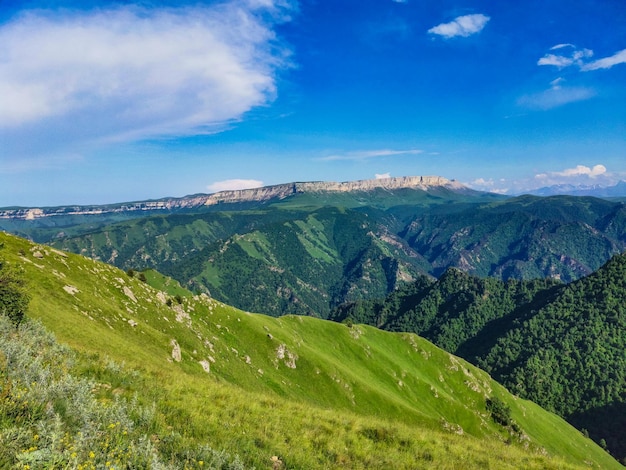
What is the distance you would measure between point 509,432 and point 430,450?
15423 centimetres

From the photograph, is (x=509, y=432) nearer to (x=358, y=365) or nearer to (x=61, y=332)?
(x=358, y=365)

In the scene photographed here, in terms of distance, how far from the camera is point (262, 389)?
7406cm

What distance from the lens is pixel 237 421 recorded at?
1558 cm

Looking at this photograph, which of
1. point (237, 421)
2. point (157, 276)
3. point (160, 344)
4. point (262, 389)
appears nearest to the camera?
point (237, 421)

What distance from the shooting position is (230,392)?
2062 cm

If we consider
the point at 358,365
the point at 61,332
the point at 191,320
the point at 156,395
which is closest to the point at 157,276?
the point at 191,320

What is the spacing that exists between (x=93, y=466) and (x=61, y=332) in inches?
1674

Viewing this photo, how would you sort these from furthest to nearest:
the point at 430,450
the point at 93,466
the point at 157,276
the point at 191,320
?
the point at 157,276, the point at 191,320, the point at 430,450, the point at 93,466

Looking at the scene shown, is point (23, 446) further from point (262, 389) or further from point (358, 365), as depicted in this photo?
point (358, 365)

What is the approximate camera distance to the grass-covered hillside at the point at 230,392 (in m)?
10.8

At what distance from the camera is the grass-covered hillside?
10.8 m

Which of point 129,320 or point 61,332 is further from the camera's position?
point 129,320

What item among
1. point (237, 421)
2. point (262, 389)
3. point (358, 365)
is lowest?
point (358, 365)

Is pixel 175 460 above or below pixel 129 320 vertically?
above
